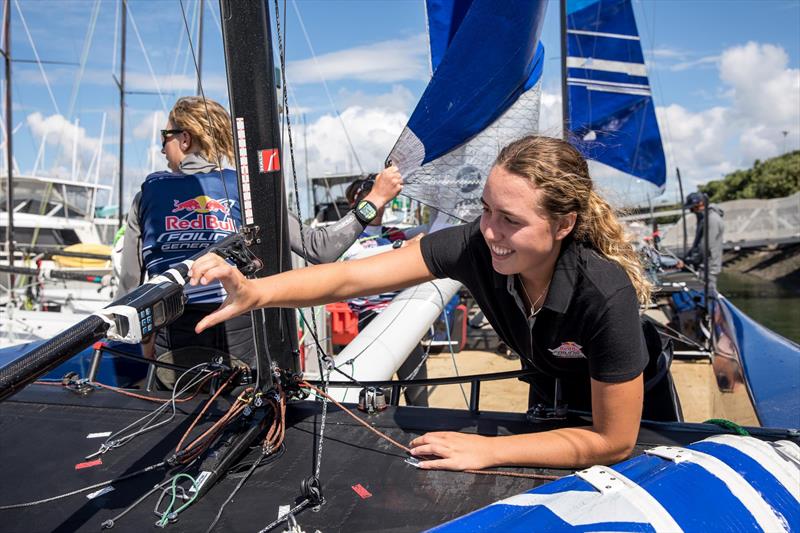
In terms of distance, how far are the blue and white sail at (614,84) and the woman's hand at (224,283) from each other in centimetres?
847

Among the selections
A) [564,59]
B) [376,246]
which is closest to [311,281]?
[376,246]

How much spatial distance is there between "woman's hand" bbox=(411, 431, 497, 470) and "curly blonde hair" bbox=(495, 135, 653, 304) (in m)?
0.64

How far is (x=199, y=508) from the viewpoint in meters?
1.61

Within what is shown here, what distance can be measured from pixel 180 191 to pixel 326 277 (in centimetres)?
111

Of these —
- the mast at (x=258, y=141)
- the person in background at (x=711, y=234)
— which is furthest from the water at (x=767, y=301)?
the mast at (x=258, y=141)

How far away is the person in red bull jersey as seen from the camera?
8.38 ft

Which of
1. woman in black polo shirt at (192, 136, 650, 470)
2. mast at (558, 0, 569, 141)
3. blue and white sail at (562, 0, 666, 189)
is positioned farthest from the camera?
blue and white sail at (562, 0, 666, 189)

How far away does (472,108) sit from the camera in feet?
11.5

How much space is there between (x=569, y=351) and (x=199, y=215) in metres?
1.64

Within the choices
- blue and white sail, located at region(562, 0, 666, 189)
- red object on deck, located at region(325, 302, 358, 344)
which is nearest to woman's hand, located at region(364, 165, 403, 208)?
red object on deck, located at region(325, 302, 358, 344)

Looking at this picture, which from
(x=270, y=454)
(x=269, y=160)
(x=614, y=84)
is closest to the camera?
(x=270, y=454)

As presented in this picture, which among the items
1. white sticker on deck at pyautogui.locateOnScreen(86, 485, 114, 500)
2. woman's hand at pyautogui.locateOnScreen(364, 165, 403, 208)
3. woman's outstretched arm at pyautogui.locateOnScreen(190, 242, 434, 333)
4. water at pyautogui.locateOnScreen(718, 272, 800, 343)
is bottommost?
water at pyautogui.locateOnScreen(718, 272, 800, 343)

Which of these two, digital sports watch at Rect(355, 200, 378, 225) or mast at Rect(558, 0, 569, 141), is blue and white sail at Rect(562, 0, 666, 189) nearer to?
mast at Rect(558, 0, 569, 141)

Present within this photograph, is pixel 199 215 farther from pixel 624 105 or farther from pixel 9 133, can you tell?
pixel 624 105
